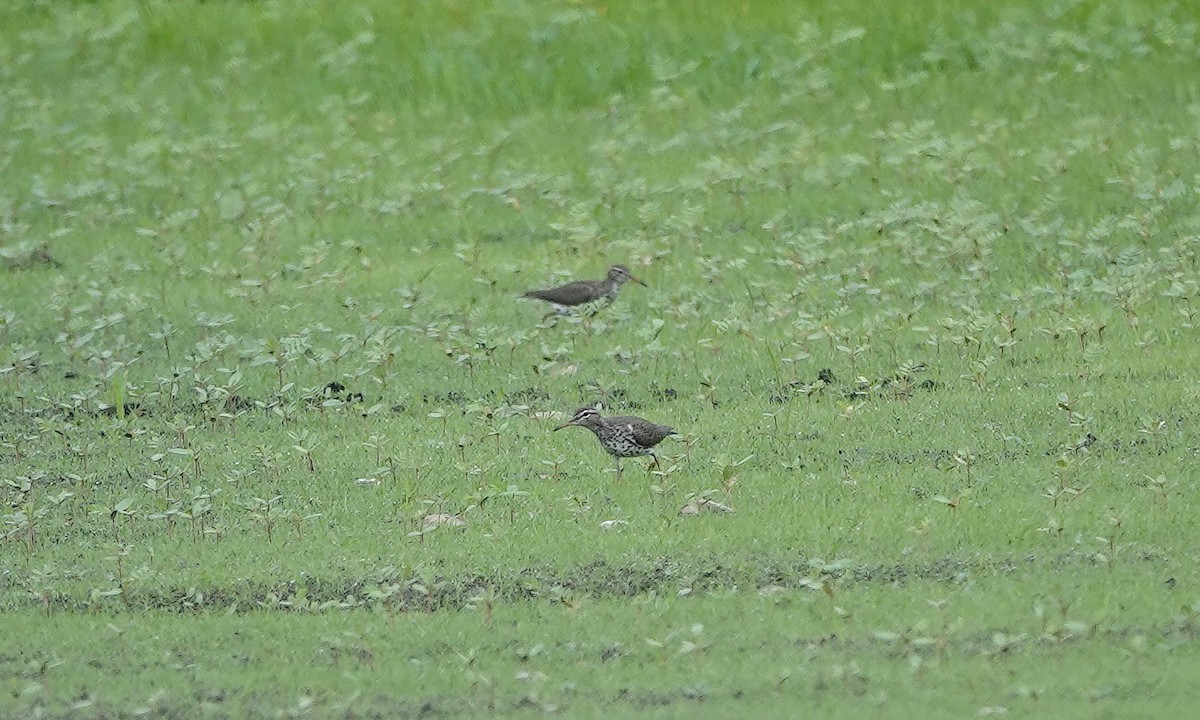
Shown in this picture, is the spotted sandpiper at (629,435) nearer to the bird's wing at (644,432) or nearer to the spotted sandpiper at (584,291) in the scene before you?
the bird's wing at (644,432)

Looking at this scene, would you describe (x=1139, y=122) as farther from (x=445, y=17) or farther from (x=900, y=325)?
(x=445, y=17)

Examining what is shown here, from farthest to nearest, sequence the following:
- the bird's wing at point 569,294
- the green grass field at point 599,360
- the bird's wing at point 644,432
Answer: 1. the bird's wing at point 569,294
2. the bird's wing at point 644,432
3. the green grass field at point 599,360

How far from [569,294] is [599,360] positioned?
1.28 m

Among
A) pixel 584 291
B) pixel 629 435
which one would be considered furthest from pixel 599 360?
pixel 629 435

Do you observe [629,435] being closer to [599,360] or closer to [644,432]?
[644,432]

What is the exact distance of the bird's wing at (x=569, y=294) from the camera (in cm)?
1517

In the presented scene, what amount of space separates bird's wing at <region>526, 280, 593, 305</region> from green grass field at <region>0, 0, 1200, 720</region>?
0.82 feet

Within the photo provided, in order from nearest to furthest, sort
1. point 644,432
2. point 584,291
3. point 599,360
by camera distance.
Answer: point 644,432
point 599,360
point 584,291

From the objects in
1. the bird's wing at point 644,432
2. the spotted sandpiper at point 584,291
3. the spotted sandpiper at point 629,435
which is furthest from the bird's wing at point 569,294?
the bird's wing at point 644,432

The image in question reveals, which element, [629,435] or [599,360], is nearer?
[629,435]

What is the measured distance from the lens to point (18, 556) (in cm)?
1028

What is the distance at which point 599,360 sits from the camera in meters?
14.1

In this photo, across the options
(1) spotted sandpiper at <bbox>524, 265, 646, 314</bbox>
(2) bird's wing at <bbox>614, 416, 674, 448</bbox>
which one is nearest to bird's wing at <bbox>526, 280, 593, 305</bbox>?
(1) spotted sandpiper at <bbox>524, 265, 646, 314</bbox>

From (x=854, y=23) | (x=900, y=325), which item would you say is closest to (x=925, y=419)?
(x=900, y=325)
